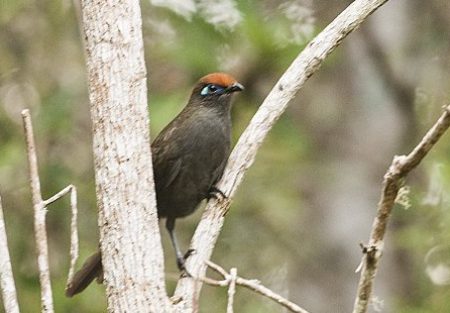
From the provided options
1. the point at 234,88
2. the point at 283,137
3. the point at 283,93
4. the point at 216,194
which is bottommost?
the point at 216,194

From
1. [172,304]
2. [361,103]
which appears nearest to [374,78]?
[361,103]

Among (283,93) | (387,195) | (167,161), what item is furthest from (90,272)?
(387,195)

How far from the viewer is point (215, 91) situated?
525cm

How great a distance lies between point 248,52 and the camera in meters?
6.37

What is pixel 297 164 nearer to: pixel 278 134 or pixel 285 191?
pixel 285 191

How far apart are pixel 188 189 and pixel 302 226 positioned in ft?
8.96

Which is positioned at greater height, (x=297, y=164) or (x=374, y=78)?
(x=374, y=78)

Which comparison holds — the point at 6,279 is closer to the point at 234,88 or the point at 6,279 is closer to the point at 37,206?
the point at 37,206

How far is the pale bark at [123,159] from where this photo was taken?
3240mm

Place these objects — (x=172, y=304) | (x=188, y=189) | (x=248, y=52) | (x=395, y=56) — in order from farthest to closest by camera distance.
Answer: (x=395, y=56) < (x=248, y=52) < (x=188, y=189) < (x=172, y=304)

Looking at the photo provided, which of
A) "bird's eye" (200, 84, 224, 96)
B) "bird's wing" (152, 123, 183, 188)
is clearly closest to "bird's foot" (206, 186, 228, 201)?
"bird's wing" (152, 123, 183, 188)

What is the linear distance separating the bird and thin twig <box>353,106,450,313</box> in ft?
6.29

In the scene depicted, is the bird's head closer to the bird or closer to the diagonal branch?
the bird

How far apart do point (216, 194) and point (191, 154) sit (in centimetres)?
88
